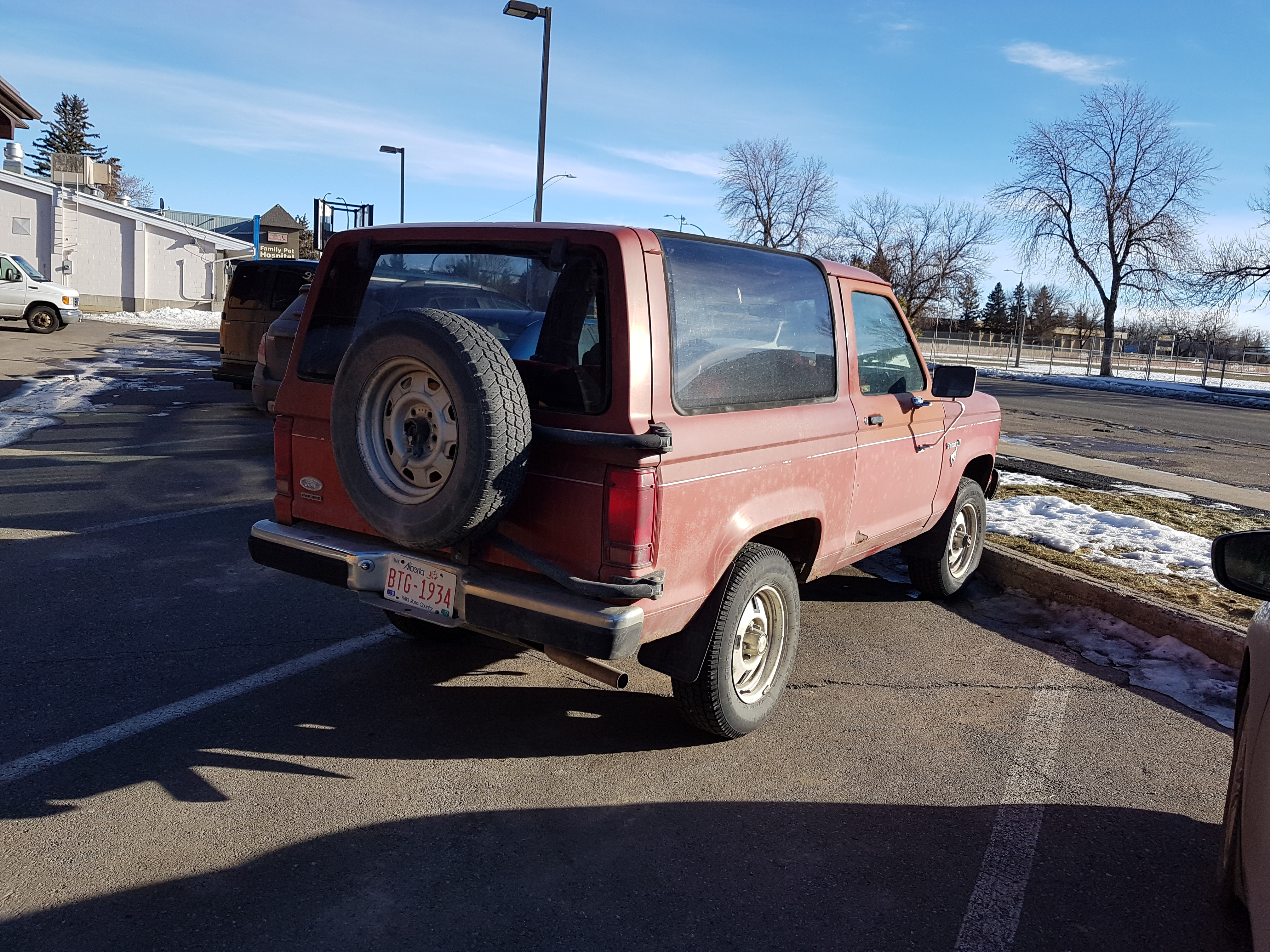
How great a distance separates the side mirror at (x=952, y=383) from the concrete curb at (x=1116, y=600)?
150 centimetres

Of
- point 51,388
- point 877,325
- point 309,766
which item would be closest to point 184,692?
point 309,766

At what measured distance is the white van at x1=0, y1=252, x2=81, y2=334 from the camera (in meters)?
25.6

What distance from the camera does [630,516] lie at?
10.6 ft

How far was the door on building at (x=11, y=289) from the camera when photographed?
83.7ft

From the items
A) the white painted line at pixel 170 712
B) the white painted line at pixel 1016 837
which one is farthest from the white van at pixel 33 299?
the white painted line at pixel 1016 837

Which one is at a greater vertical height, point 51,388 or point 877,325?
point 877,325

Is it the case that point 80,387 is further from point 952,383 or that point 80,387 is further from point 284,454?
point 952,383

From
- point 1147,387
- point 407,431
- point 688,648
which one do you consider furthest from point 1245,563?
point 1147,387

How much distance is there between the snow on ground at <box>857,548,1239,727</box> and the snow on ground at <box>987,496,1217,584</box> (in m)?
0.79

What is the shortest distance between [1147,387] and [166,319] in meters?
36.9

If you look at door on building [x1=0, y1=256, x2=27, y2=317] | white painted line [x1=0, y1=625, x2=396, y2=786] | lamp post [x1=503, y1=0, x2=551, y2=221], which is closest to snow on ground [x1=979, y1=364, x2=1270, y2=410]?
lamp post [x1=503, y1=0, x2=551, y2=221]

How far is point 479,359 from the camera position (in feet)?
10.4

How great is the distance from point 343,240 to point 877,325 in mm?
2590

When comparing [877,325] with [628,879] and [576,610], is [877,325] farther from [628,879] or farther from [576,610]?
[628,879]
